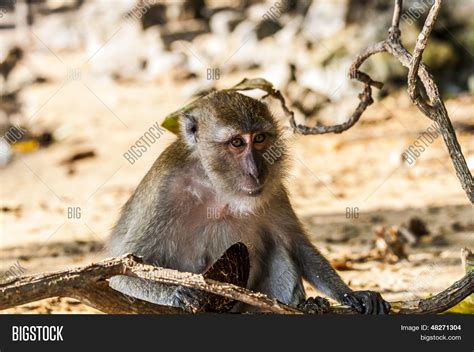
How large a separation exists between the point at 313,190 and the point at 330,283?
5.99 meters

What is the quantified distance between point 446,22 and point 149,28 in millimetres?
9367

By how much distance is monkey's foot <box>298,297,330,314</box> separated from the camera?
601 centimetres

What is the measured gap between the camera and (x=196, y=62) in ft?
69.9

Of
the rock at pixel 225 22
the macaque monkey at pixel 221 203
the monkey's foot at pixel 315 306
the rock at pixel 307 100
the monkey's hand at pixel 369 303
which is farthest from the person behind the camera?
the rock at pixel 225 22

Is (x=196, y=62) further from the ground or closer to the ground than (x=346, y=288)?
further from the ground

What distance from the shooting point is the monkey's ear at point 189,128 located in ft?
23.1

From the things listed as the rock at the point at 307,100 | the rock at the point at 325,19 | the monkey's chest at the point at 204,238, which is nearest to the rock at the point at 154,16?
the rock at the point at 325,19

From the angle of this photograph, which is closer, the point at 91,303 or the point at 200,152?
the point at 91,303

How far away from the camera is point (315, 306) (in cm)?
611

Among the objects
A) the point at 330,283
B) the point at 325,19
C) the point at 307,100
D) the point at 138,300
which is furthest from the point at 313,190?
the point at 138,300

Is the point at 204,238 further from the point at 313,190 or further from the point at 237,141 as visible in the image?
the point at 313,190

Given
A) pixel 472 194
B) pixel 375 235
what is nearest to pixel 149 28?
pixel 375 235

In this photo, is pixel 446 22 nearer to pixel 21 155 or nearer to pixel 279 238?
pixel 21 155

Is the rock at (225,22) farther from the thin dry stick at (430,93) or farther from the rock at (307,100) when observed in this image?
the thin dry stick at (430,93)
